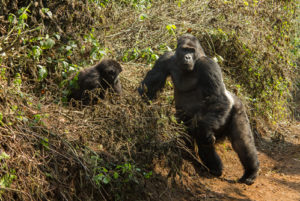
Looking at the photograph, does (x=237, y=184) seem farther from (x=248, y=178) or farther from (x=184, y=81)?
(x=184, y=81)

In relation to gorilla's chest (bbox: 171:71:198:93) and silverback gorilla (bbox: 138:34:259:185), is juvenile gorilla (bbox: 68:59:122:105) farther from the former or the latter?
gorilla's chest (bbox: 171:71:198:93)

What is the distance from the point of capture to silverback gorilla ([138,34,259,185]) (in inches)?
173

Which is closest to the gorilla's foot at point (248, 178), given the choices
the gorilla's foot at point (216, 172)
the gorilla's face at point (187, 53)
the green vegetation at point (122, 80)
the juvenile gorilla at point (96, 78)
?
the gorilla's foot at point (216, 172)

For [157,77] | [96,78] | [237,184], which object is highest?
[157,77]

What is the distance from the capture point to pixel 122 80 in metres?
5.38

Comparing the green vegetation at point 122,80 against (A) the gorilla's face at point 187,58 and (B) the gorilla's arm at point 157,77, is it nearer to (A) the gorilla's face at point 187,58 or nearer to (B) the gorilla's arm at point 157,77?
(B) the gorilla's arm at point 157,77

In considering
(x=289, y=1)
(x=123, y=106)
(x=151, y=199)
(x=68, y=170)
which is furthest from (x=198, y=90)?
(x=289, y=1)

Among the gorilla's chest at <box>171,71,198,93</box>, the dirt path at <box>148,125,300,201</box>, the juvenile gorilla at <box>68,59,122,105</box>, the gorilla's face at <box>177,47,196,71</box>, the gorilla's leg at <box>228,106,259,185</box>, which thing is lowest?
the dirt path at <box>148,125,300,201</box>

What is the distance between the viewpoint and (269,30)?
6988 mm

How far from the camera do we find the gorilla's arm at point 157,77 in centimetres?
476

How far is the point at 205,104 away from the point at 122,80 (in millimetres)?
1410

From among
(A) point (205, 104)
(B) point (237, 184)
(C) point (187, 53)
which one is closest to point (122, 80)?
(C) point (187, 53)

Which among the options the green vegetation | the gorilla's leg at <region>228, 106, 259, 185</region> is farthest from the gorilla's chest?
the gorilla's leg at <region>228, 106, 259, 185</region>

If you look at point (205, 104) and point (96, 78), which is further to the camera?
point (96, 78)
